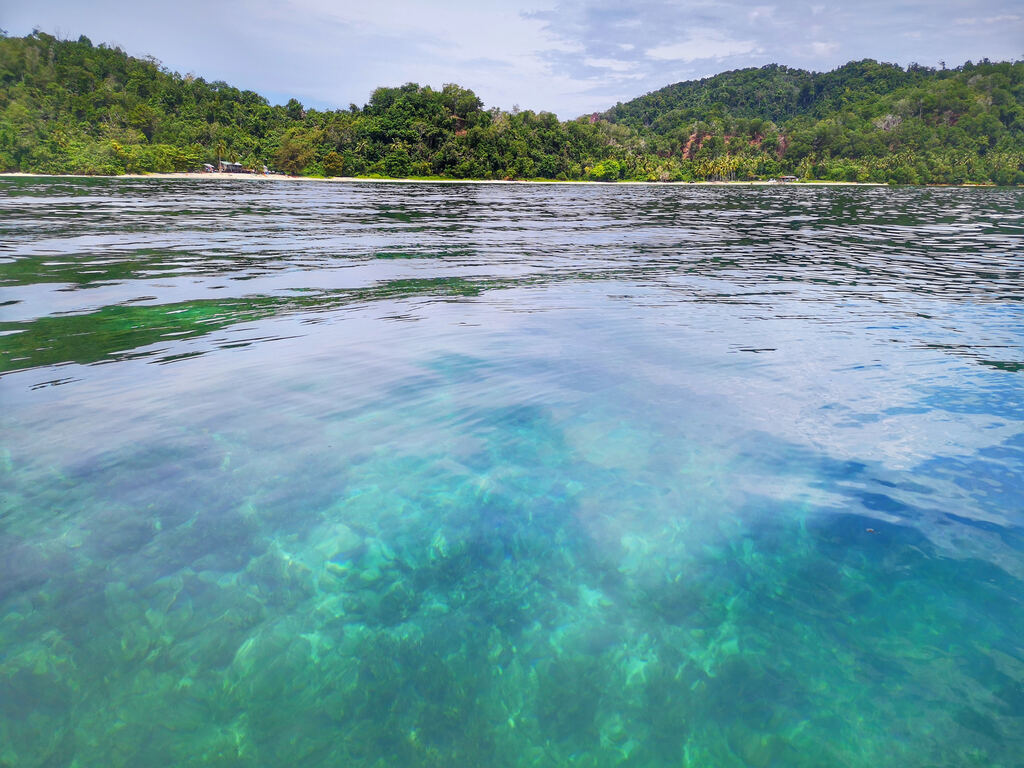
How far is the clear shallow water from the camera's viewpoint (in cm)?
307

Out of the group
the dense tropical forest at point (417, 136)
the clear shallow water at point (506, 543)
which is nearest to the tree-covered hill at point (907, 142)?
the dense tropical forest at point (417, 136)

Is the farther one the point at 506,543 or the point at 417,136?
the point at 417,136

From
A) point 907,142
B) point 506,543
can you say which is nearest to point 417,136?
point 506,543

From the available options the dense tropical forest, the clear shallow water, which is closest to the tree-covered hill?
the dense tropical forest

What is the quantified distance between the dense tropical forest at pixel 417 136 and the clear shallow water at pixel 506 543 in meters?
104

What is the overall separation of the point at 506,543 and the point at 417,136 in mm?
139882

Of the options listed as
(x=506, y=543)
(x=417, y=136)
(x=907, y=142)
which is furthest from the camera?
(x=907, y=142)

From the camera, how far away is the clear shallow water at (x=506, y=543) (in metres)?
3.07

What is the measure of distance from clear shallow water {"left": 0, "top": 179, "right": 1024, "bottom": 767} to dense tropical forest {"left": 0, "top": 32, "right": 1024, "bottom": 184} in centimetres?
10373

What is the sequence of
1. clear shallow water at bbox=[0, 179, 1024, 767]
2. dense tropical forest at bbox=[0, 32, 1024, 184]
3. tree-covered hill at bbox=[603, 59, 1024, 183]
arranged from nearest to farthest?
clear shallow water at bbox=[0, 179, 1024, 767] < dense tropical forest at bbox=[0, 32, 1024, 184] < tree-covered hill at bbox=[603, 59, 1024, 183]

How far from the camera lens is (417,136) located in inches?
5089

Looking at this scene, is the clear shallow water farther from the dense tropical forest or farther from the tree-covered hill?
the tree-covered hill

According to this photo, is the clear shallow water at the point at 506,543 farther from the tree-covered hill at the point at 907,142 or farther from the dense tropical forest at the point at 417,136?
the tree-covered hill at the point at 907,142

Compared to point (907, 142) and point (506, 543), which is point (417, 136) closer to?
point (506, 543)
